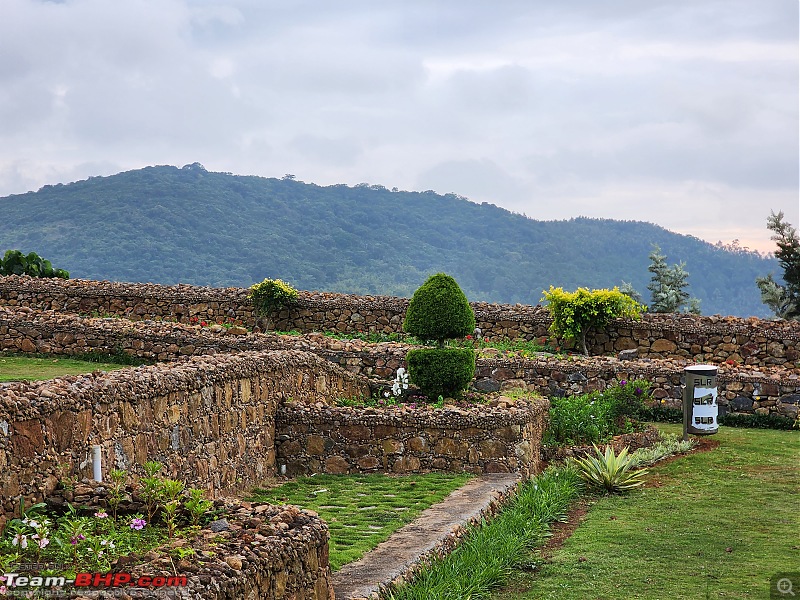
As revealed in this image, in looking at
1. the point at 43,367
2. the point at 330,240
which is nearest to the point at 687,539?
the point at 43,367

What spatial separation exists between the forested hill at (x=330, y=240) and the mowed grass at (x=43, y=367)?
5301 cm

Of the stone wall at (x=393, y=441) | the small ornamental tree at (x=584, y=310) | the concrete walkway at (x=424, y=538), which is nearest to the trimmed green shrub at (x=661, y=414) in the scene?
the small ornamental tree at (x=584, y=310)

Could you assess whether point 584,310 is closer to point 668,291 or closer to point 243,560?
point 243,560

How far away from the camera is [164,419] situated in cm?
920

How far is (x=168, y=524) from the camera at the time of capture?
6.79m

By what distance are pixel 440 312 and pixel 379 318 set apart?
8551 millimetres

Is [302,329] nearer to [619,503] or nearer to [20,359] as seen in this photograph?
[20,359]

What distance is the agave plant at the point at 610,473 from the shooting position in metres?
12.0

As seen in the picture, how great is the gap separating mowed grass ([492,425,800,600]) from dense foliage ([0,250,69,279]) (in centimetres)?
1899

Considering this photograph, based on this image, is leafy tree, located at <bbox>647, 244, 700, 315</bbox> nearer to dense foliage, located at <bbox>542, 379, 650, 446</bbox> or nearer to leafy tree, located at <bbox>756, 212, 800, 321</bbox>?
leafy tree, located at <bbox>756, 212, 800, 321</bbox>

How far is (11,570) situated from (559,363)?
519 inches

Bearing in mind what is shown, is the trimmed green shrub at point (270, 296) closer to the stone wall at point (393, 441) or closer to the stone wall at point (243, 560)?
the stone wall at point (393, 441)

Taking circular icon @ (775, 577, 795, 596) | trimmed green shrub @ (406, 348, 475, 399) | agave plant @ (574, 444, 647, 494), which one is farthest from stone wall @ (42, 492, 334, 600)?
trimmed green shrub @ (406, 348, 475, 399)

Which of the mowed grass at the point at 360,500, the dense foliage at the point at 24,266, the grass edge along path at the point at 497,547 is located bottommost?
the grass edge along path at the point at 497,547
